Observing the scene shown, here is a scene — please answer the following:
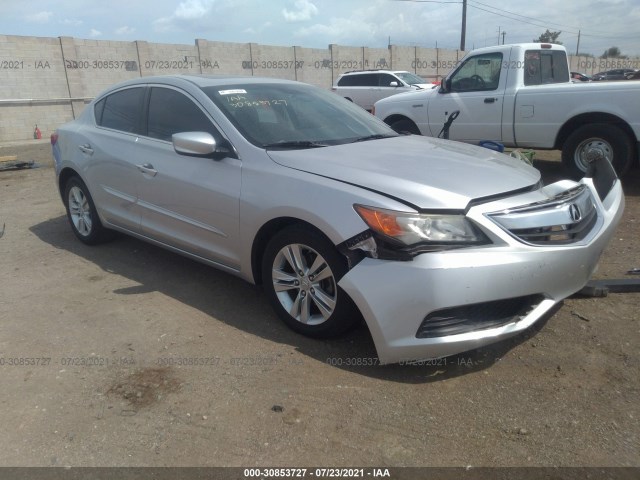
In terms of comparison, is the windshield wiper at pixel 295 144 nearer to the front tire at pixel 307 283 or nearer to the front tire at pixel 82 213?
the front tire at pixel 307 283

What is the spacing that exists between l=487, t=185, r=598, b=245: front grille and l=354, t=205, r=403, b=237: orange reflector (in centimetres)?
52

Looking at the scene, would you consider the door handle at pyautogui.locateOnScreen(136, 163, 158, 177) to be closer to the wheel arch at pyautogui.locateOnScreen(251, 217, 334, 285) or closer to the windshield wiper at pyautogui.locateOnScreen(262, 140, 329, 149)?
the windshield wiper at pyautogui.locateOnScreen(262, 140, 329, 149)

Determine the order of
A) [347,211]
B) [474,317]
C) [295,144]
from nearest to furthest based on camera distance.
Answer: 1. [474,317]
2. [347,211]
3. [295,144]

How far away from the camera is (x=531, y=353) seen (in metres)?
3.25

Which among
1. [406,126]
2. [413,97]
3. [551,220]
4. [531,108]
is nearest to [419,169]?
[551,220]

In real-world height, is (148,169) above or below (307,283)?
above

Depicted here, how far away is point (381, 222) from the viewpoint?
2908 mm

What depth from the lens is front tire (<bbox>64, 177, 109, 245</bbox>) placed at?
17.6ft

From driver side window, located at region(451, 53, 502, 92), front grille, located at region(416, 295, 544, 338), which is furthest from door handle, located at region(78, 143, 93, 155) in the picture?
driver side window, located at region(451, 53, 502, 92)

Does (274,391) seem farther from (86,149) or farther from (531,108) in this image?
(531,108)

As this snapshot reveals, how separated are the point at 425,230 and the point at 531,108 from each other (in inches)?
218

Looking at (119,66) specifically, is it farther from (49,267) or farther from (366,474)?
(366,474)

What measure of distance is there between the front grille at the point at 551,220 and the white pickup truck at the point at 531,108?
419cm

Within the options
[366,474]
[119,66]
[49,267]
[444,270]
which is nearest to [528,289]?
[444,270]
